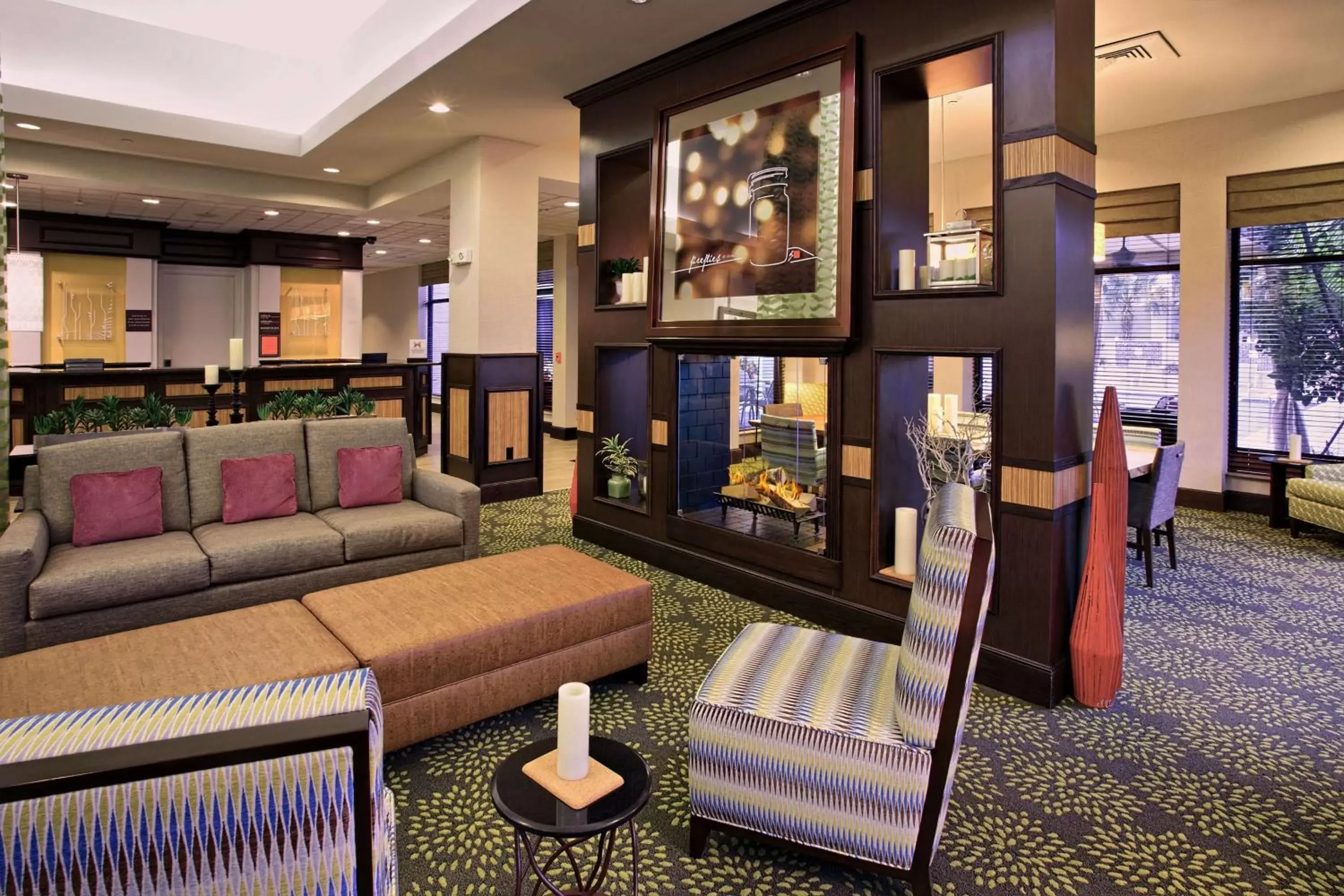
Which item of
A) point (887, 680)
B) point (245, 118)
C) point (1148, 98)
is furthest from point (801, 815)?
point (245, 118)

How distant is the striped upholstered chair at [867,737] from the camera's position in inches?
71.0

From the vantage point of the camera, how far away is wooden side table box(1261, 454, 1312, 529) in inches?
230

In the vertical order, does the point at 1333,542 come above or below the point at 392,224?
below

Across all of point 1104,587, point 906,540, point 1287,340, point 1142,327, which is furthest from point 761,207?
point 1287,340

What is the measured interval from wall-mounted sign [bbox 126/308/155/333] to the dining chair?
11.3 metres

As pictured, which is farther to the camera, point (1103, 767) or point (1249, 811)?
point (1103, 767)

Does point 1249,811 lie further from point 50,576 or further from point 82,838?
point 50,576

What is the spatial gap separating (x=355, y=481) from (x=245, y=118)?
4.82m

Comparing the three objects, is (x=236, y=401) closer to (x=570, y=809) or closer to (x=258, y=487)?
(x=258, y=487)

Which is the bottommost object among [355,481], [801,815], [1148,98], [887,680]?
[801,815]

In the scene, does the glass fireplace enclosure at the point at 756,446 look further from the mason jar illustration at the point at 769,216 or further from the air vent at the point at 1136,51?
the air vent at the point at 1136,51

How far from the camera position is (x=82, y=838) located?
942 millimetres

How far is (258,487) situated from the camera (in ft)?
13.2

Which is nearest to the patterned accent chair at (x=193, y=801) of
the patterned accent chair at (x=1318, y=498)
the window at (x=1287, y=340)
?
the patterned accent chair at (x=1318, y=498)
